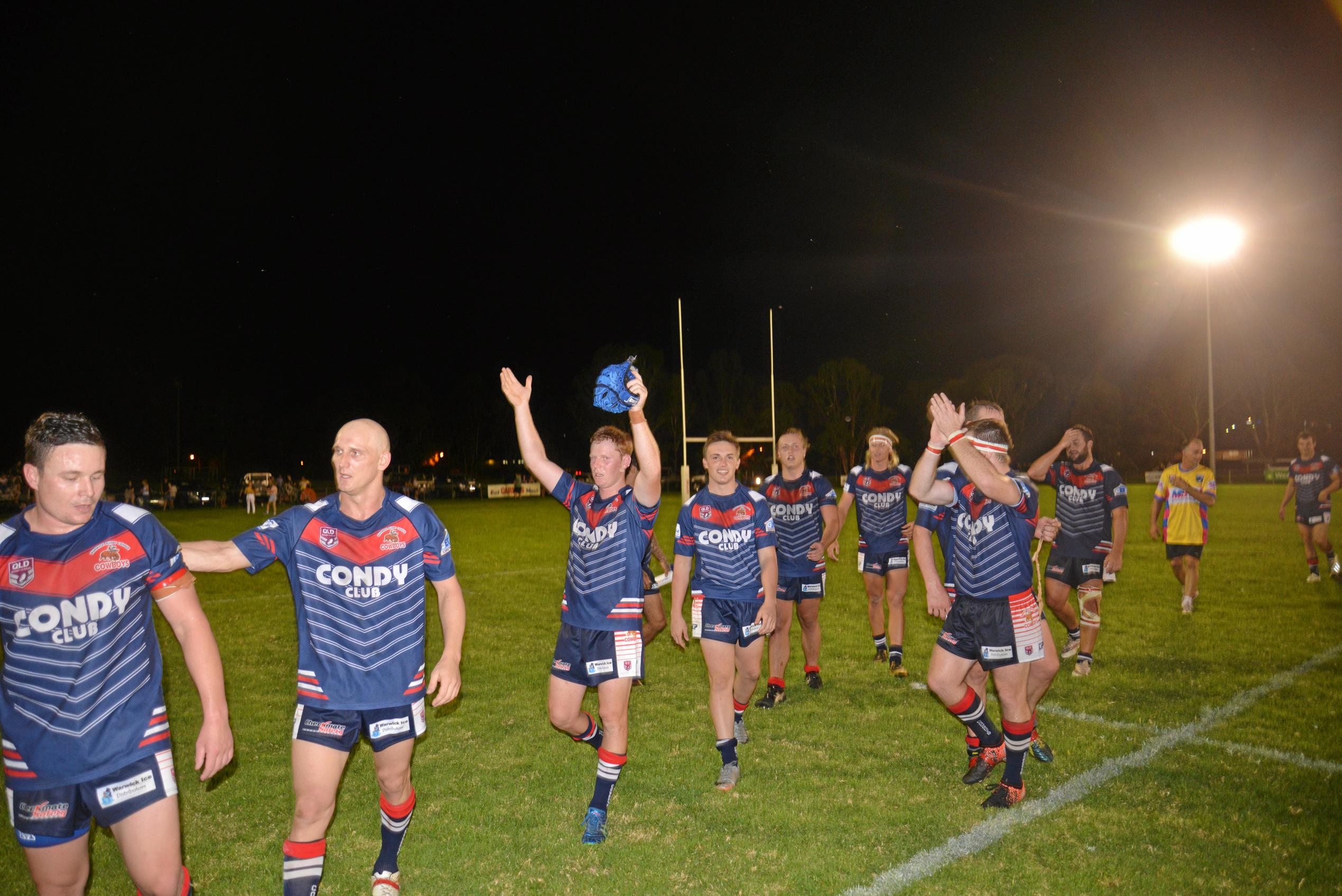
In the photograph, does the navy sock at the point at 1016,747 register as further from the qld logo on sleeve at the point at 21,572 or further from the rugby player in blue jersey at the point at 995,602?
the qld logo on sleeve at the point at 21,572

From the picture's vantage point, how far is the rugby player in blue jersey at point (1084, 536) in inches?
315

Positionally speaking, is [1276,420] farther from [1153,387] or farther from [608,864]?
[608,864]

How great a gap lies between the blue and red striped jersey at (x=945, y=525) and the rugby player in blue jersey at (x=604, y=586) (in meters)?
1.93

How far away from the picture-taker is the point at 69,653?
9.51 ft

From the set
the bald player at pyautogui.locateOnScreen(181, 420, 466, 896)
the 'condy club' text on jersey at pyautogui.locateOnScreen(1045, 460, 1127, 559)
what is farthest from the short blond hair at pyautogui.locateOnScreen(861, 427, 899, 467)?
the bald player at pyautogui.locateOnScreen(181, 420, 466, 896)

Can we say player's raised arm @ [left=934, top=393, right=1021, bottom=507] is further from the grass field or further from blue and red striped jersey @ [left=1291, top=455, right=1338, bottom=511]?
blue and red striped jersey @ [left=1291, top=455, right=1338, bottom=511]

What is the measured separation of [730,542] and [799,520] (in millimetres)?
2194

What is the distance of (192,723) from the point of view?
22.5ft

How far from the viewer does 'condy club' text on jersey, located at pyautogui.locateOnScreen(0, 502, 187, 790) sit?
2.86 metres

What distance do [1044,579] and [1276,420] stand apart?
74.9 m

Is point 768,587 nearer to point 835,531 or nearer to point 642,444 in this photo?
point 642,444

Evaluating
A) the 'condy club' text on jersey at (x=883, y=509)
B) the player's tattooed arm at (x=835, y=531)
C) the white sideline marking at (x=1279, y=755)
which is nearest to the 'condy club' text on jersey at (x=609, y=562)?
the player's tattooed arm at (x=835, y=531)

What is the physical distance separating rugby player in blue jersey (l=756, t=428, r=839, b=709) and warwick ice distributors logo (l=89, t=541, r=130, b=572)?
554 cm

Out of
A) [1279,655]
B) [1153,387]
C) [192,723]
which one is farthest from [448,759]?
[1153,387]
